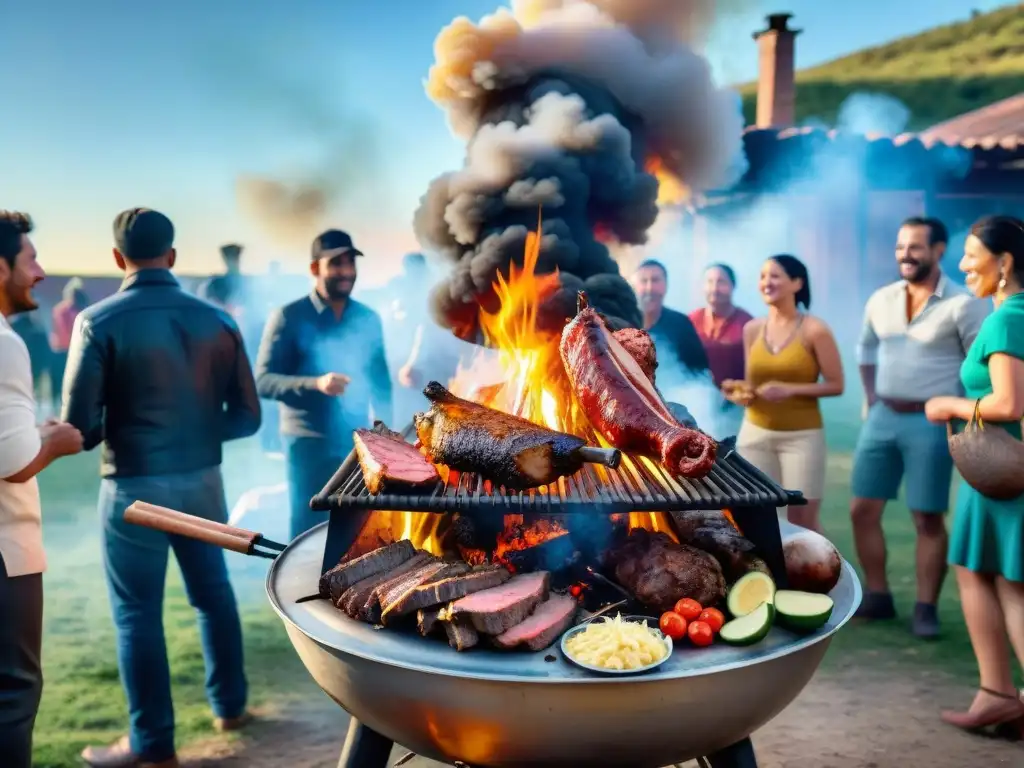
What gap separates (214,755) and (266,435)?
5948mm

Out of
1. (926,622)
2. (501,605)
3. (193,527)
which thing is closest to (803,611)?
(501,605)

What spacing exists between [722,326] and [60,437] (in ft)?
16.0

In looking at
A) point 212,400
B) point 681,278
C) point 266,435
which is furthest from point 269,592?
point 681,278

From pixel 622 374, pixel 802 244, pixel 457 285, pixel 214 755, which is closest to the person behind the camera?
pixel 622 374

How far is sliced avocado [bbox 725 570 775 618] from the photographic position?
8.04 feet

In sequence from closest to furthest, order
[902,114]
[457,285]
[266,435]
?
Answer: [457,285]
[266,435]
[902,114]

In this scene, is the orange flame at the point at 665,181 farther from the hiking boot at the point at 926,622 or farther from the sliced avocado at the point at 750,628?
the sliced avocado at the point at 750,628

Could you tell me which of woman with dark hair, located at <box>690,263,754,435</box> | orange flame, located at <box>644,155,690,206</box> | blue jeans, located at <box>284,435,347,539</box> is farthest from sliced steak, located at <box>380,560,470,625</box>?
woman with dark hair, located at <box>690,263,754,435</box>

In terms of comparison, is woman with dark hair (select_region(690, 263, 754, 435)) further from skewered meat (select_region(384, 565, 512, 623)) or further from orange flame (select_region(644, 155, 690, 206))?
skewered meat (select_region(384, 565, 512, 623))

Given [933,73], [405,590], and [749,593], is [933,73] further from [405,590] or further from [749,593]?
[405,590]

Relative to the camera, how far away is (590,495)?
2.50 meters

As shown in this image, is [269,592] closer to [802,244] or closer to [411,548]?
[411,548]

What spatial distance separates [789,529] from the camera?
3.20 meters

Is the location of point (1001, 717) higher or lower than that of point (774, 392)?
lower
